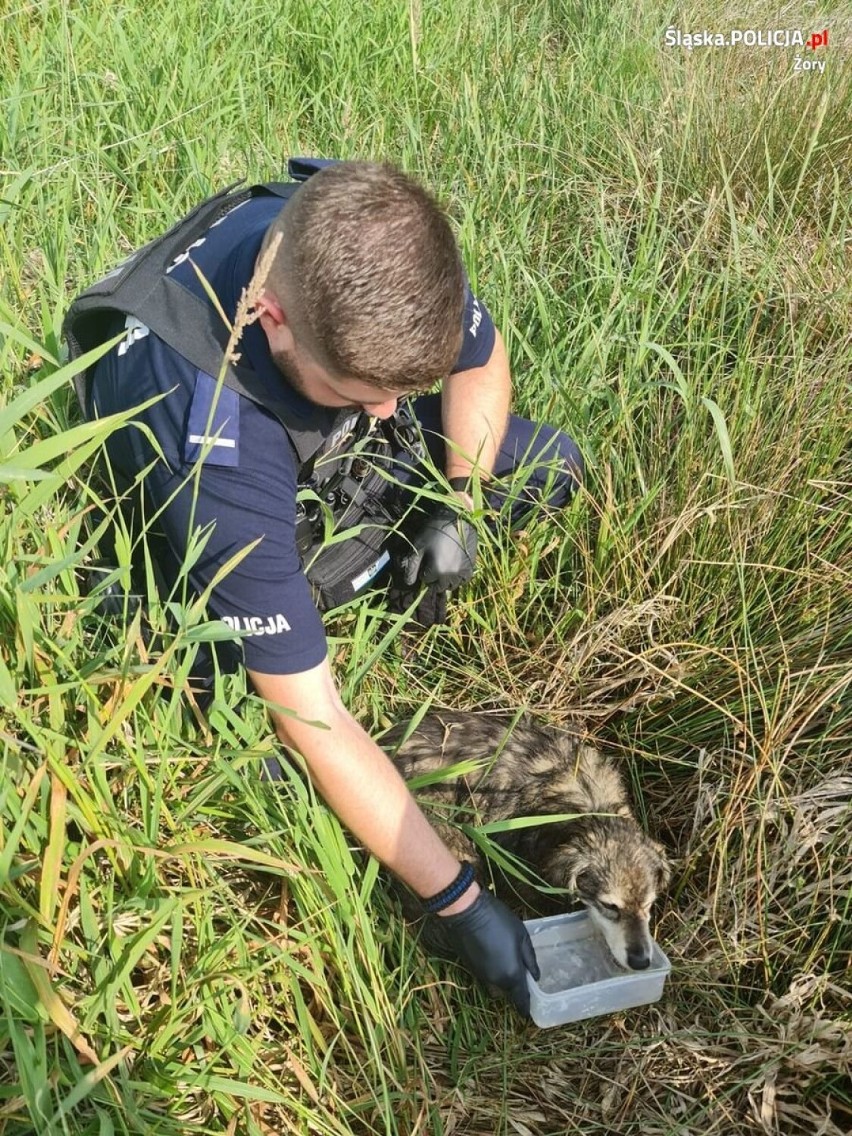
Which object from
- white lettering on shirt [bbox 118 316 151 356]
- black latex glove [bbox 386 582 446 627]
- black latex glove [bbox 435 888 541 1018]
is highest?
white lettering on shirt [bbox 118 316 151 356]

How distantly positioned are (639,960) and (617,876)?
243mm

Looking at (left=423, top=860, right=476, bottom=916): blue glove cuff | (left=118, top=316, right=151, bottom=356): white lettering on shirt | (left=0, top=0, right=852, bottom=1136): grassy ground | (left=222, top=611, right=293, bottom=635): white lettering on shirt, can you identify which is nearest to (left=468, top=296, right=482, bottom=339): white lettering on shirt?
(left=0, top=0, right=852, bottom=1136): grassy ground

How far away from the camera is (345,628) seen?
289cm

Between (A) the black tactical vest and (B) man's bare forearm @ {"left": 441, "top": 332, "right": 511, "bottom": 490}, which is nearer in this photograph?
(A) the black tactical vest

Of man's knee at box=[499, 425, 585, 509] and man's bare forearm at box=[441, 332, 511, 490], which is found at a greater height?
man's bare forearm at box=[441, 332, 511, 490]

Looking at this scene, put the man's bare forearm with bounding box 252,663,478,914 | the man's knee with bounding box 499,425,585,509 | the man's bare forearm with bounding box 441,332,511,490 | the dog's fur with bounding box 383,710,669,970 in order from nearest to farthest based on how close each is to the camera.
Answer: the man's bare forearm with bounding box 252,663,478,914 < the dog's fur with bounding box 383,710,669,970 < the man's knee with bounding box 499,425,585,509 < the man's bare forearm with bounding box 441,332,511,490

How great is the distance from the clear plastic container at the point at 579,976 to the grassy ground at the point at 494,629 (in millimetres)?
83

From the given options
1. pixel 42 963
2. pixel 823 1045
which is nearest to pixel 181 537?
pixel 42 963

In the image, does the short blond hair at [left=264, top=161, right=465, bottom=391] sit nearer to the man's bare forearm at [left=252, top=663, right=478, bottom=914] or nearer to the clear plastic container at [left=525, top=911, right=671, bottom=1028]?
the man's bare forearm at [left=252, top=663, right=478, bottom=914]

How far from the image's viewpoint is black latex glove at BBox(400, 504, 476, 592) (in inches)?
115

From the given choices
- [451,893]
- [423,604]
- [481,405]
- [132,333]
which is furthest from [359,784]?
[481,405]

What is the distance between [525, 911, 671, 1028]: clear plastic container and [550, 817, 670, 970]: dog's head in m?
0.05

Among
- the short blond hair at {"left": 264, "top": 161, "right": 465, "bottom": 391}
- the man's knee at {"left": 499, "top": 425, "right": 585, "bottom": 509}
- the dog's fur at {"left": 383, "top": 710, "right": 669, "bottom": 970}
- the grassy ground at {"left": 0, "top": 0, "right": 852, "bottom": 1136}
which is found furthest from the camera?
the man's knee at {"left": 499, "top": 425, "right": 585, "bottom": 509}

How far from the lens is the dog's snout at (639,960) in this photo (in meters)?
2.30
